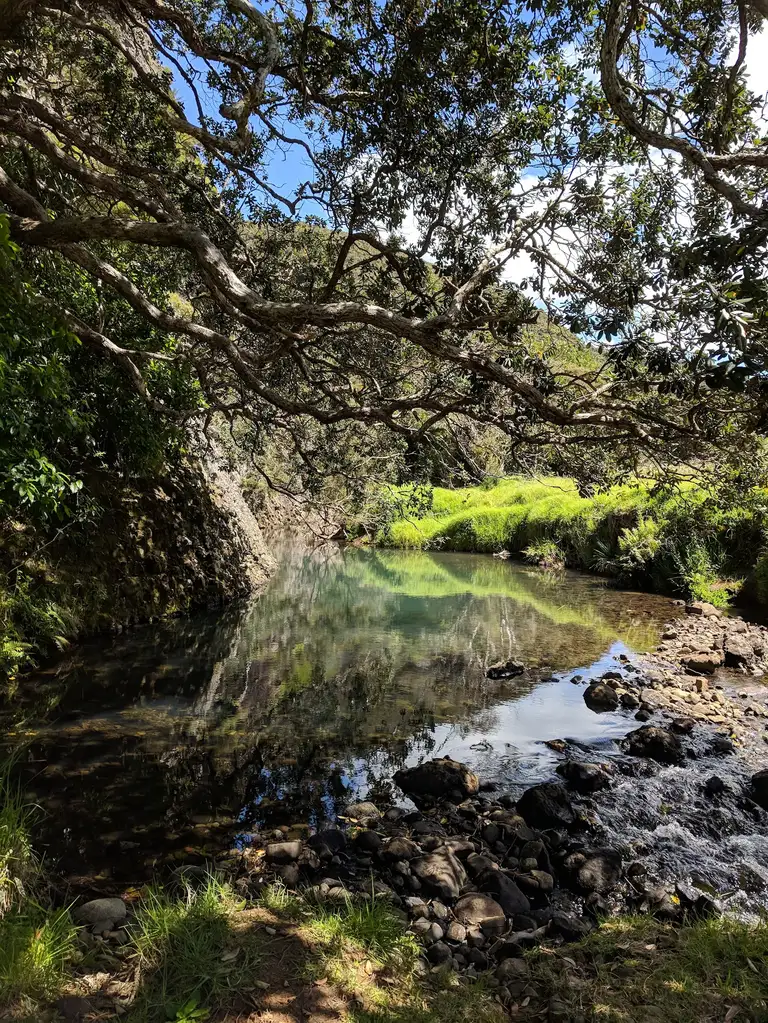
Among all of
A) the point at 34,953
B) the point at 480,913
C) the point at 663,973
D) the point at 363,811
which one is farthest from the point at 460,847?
the point at 34,953

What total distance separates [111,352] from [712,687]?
9.56 meters

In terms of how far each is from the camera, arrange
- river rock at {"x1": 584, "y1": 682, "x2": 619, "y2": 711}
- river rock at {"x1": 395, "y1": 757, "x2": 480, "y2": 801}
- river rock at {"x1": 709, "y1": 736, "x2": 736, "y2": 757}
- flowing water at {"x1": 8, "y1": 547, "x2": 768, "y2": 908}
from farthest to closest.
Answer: river rock at {"x1": 584, "y1": 682, "x2": 619, "y2": 711} → river rock at {"x1": 709, "y1": 736, "x2": 736, "y2": 757} → river rock at {"x1": 395, "y1": 757, "x2": 480, "y2": 801} → flowing water at {"x1": 8, "y1": 547, "x2": 768, "y2": 908}

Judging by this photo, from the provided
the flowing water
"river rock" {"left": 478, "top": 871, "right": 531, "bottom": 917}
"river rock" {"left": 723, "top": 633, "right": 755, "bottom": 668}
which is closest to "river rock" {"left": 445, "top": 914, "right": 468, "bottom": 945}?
"river rock" {"left": 478, "top": 871, "right": 531, "bottom": 917}

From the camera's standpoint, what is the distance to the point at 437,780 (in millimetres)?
6086

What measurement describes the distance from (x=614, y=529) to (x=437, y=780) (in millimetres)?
16915

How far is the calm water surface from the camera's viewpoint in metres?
5.50

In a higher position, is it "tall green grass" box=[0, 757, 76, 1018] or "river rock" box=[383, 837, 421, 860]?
"tall green grass" box=[0, 757, 76, 1018]

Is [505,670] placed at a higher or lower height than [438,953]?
lower

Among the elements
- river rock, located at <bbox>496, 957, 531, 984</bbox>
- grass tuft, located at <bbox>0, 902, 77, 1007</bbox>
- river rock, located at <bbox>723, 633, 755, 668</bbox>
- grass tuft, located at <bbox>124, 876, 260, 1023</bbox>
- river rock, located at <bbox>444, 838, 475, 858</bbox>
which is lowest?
river rock, located at <bbox>444, 838, 475, 858</bbox>

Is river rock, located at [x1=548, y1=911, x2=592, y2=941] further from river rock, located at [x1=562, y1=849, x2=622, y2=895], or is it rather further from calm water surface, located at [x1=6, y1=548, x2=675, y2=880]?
calm water surface, located at [x1=6, y1=548, x2=675, y2=880]

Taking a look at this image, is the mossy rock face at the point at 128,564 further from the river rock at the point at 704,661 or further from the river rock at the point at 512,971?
the river rock at the point at 704,661

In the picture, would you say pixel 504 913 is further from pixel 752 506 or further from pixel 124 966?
pixel 752 506

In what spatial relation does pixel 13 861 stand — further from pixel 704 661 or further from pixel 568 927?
pixel 704 661

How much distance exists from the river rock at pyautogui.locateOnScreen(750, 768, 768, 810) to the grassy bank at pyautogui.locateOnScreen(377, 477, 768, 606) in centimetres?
292
